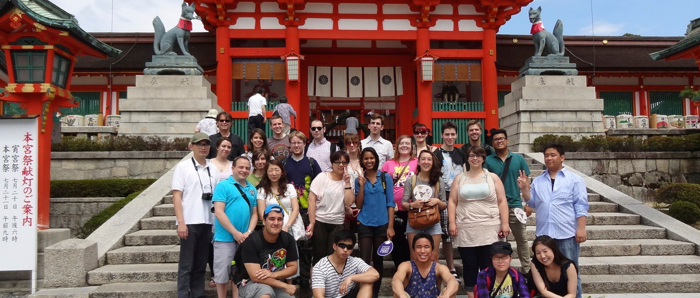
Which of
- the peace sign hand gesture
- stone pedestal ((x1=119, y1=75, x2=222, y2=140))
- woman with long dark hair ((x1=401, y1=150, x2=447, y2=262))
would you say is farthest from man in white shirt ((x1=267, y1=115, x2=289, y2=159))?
stone pedestal ((x1=119, y1=75, x2=222, y2=140))

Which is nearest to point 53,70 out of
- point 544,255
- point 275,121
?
point 275,121

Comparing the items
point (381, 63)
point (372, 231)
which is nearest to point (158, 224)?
point (372, 231)

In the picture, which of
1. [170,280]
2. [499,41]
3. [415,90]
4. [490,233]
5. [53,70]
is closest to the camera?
[490,233]

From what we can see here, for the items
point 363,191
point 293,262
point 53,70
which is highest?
point 53,70

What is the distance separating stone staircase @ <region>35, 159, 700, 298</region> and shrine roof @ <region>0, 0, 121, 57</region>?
128 inches

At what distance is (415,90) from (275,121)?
1020 centimetres

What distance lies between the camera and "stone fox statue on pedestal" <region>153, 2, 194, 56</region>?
39.6 ft

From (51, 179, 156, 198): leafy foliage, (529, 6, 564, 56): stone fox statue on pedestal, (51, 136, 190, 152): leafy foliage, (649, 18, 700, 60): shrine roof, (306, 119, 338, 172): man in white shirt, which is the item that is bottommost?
(51, 179, 156, 198): leafy foliage

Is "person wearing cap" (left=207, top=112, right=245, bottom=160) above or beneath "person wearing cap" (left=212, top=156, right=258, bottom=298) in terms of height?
above

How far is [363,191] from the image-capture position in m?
4.87

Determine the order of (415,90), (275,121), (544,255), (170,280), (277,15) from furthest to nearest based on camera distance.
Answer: (415,90) < (277,15) < (275,121) < (170,280) < (544,255)

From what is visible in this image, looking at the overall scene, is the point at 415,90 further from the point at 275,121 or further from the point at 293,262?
the point at 293,262

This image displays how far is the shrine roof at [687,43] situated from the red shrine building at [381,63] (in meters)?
4.00

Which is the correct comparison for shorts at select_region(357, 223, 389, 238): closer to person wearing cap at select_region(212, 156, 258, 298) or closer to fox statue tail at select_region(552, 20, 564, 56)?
person wearing cap at select_region(212, 156, 258, 298)
